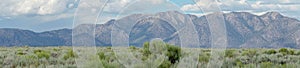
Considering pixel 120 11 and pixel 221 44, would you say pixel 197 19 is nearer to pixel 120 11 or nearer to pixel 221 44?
pixel 221 44

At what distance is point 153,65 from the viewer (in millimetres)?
11312

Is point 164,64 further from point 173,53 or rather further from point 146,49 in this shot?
point 173,53

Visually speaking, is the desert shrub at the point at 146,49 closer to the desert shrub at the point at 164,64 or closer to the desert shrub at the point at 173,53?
the desert shrub at the point at 173,53

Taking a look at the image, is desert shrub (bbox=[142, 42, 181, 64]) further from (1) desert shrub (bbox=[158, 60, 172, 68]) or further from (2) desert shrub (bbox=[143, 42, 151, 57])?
(1) desert shrub (bbox=[158, 60, 172, 68])

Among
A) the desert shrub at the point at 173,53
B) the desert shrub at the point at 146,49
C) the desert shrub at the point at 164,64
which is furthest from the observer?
the desert shrub at the point at 173,53

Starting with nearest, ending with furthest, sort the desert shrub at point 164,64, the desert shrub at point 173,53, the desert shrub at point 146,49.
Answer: the desert shrub at point 164,64
the desert shrub at point 146,49
the desert shrub at point 173,53

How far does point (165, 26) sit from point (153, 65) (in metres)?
0.99

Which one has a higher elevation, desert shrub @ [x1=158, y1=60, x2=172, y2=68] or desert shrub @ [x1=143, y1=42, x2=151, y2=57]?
desert shrub @ [x1=143, y1=42, x2=151, y2=57]

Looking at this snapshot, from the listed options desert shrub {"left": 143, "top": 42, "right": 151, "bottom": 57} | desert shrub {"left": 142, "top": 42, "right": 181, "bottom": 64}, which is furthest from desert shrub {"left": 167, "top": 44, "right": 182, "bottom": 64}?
desert shrub {"left": 143, "top": 42, "right": 151, "bottom": 57}

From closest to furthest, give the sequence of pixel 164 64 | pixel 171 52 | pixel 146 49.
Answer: pixel 164 64
pixel 146 49
pixel 171 52

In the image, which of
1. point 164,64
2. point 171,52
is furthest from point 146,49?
point 164,64

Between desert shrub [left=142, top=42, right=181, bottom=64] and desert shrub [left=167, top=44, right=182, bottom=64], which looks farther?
desert shrub [left=167, top=44, right=182, bottom=64]

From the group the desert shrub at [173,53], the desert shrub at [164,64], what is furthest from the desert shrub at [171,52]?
the desert shrub at [164,64]

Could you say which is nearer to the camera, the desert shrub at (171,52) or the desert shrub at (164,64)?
the desert shrub at (164,64)
